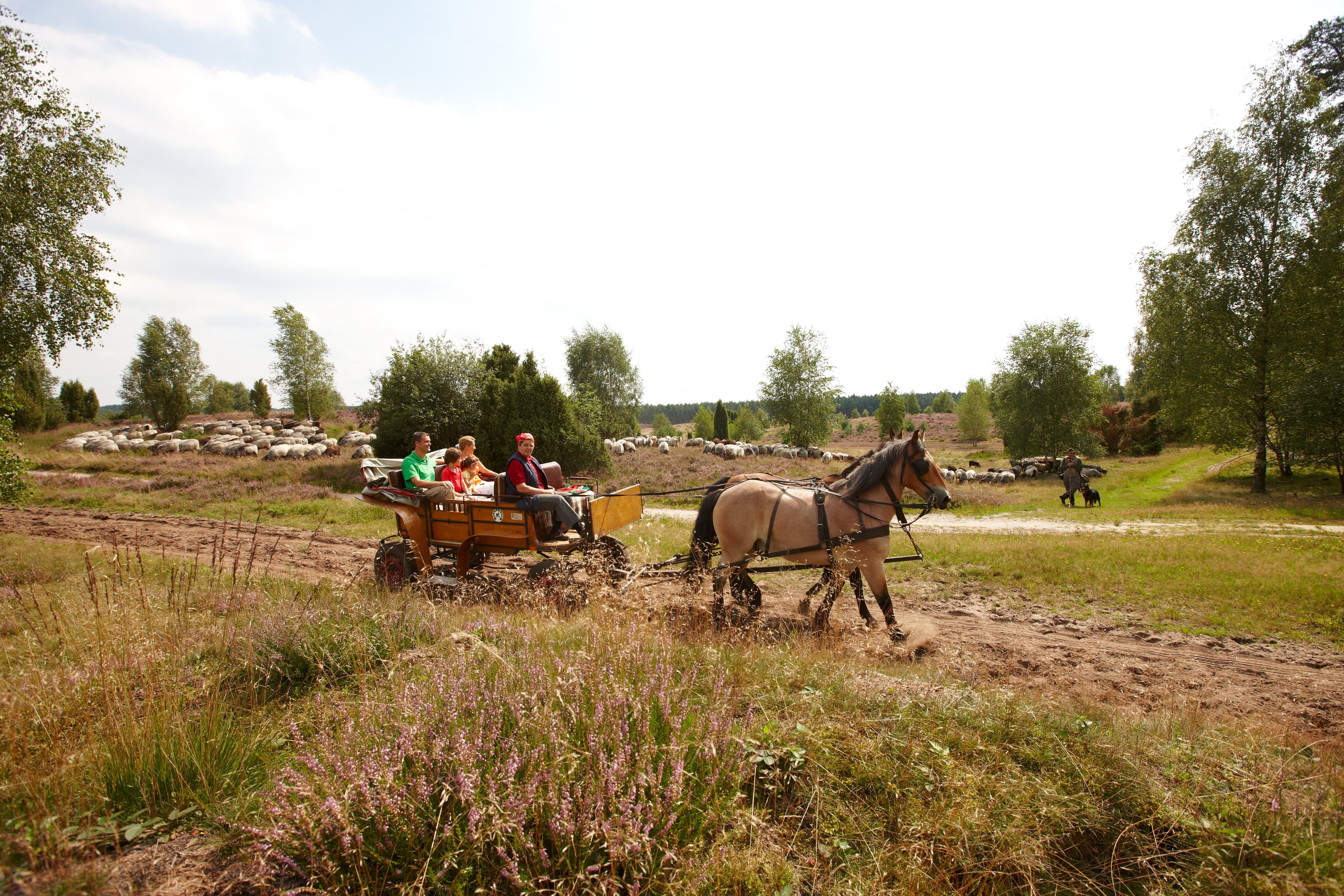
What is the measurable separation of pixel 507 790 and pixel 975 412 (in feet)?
211

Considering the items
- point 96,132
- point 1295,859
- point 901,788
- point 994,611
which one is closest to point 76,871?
point 901,788

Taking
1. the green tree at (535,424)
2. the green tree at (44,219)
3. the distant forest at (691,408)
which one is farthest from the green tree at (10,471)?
the distant forest at (691,408)

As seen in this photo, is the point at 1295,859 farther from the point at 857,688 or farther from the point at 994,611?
the point at 994,611

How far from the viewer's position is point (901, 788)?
310cm

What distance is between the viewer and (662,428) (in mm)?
60969

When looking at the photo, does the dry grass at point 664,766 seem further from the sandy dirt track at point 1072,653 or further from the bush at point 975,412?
the bush at point 975,412

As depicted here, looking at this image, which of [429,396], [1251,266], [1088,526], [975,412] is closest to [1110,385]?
[975,412]

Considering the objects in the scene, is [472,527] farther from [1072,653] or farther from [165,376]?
[165,376]

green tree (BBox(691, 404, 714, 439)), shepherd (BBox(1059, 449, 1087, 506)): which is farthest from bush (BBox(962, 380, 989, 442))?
shepherd (BBox(1059, 449, 1087, 506))

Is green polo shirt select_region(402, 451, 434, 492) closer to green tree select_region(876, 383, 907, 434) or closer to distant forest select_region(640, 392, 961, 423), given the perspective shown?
green tree select_region(876, 383, 907, 434)

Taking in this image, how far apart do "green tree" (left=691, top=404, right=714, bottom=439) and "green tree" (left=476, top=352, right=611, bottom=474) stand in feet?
98.2

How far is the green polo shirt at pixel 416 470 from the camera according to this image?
26.1 feet

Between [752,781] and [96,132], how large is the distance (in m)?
17.5

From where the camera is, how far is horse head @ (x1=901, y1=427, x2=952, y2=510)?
6496mm
